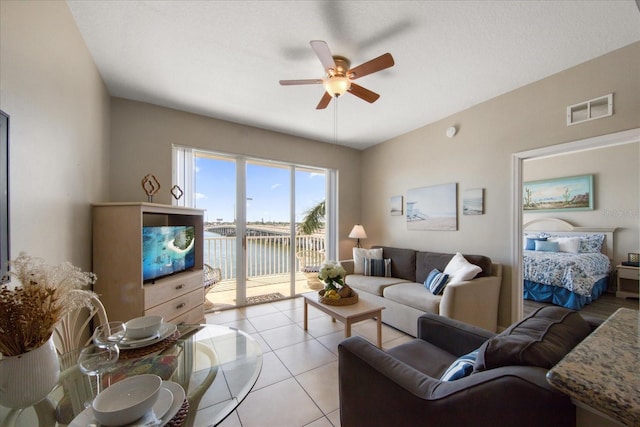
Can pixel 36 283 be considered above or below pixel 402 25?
below

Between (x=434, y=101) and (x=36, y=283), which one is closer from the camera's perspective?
(x=36, y=283)

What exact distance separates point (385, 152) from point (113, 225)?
Answer: 3.90 m

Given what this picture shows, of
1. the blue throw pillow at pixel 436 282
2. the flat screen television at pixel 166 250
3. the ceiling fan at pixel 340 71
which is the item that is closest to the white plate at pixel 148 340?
the flat screen television at pixel 166 250

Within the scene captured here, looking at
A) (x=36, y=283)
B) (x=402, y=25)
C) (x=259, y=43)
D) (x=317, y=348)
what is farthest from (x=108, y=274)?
(x=402, y=25)

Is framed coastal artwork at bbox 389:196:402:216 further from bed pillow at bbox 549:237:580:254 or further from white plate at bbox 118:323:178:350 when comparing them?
white plate at bbox 118:323:178:350

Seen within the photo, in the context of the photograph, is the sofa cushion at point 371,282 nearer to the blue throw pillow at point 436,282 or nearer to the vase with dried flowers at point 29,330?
the blue throw pillow at point 436,282

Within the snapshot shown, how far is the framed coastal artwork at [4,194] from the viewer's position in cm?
98

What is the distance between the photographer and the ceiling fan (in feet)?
5.99

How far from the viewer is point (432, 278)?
2988 mm

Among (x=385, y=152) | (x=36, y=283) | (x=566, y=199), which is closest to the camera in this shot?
(x=36, y=283)

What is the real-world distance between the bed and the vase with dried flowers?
3909 mm

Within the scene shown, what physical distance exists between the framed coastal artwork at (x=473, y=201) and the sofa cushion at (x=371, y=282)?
1.24 meters

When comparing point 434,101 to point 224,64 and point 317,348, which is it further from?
point 317,348

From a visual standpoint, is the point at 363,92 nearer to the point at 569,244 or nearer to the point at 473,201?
the point at 473,201
